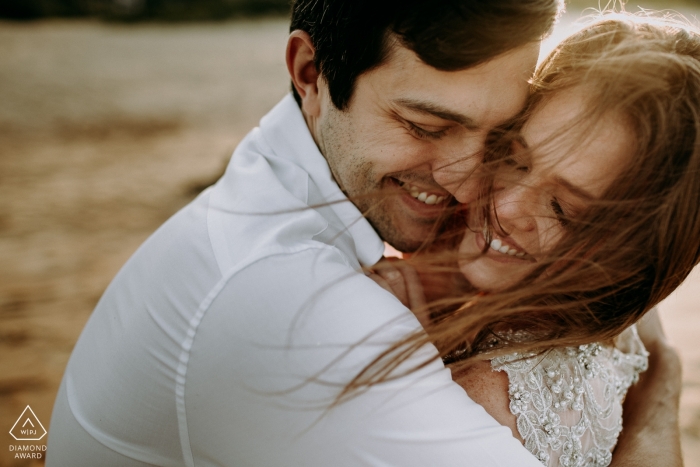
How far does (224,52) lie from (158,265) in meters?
17.4

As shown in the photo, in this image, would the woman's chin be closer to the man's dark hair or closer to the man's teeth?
the man's teeth

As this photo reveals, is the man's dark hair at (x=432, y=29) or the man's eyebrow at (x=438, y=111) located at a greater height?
the man's dark hair at (x=432, y=29)

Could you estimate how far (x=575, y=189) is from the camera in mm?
1733

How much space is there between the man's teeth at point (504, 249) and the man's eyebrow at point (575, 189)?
32 centimetres

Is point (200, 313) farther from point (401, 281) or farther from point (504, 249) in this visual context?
point (504, 249)

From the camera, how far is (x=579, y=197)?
174 cm

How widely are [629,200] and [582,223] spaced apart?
14cm

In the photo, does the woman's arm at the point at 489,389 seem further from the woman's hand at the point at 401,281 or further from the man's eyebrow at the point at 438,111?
the man's eyebrow at the point at 438,111

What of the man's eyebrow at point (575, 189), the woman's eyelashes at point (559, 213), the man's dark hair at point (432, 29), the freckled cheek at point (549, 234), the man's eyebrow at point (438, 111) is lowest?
the freckled cheek at point (549, 234)

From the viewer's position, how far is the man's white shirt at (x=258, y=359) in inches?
55.7

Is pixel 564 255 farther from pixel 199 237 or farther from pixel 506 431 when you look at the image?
pixel 199 237

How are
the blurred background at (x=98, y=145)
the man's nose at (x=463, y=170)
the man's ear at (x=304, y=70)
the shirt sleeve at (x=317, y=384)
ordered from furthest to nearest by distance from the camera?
the blurred background at (x=98, y=145) < the man's ear at (x=304, y=70) < the man's nose at (x=463, y=170) < the shirt sleeve at (x=317, y=384)

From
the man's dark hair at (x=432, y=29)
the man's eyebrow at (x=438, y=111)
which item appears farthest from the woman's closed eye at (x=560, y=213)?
the man's dark hair at (x=432, y=29)

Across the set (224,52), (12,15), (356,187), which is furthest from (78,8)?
(356,187)
